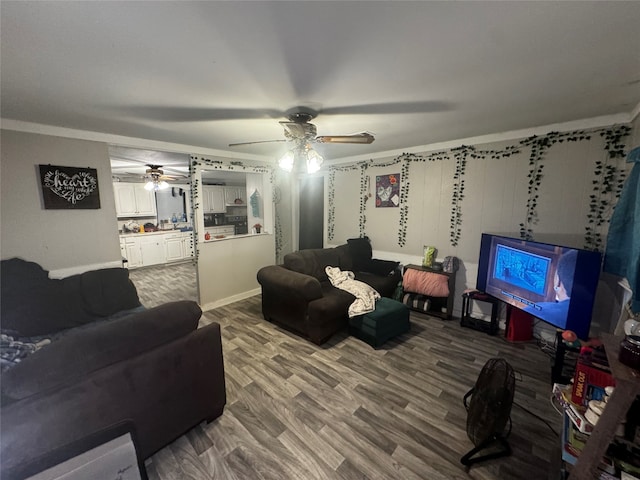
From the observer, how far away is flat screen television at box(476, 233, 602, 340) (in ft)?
6.75

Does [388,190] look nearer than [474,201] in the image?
No

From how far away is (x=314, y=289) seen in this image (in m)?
2.96

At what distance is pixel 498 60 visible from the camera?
56.9 inches

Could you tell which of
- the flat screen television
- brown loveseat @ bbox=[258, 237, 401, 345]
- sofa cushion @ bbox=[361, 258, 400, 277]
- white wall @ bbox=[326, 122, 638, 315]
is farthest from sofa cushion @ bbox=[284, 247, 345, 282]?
the flat screen television

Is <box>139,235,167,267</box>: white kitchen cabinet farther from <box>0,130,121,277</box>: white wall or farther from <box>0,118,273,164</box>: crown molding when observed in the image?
<box>0,118,273,164</box>: crown molding

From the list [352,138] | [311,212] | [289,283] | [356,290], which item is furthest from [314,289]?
[311,212]

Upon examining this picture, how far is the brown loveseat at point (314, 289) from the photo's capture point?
9.53ft

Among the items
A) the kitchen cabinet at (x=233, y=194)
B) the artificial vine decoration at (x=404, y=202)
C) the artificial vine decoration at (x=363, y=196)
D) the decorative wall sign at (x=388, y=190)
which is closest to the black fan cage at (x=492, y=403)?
the artificial vine decoration at (x=404, y=202)

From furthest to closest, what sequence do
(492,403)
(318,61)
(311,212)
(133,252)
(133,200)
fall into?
(133,200) < (133,252) < (311,212) < (492,403) < (318,61)

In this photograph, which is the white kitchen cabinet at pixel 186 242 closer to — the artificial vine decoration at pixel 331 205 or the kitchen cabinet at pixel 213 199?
the kitchen cabinet at pixel 213 199

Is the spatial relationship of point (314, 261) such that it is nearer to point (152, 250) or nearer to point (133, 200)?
point (152, 250)

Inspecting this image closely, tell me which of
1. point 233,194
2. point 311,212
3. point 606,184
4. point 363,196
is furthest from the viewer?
point 233,194

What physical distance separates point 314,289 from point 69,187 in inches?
117

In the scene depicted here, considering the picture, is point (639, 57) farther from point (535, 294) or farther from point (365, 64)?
point (535, 294)
